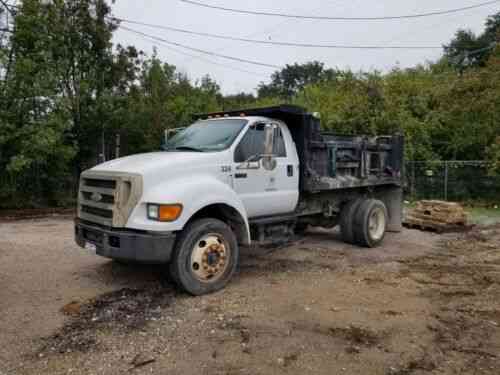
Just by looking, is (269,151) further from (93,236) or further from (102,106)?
(102,106)

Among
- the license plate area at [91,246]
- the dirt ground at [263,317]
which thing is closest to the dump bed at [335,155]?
the dirt ground at [263,317]

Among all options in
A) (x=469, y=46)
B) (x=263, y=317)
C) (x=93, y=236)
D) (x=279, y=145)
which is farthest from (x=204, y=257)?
(x=469, y=46)

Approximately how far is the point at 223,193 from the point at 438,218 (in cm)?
651

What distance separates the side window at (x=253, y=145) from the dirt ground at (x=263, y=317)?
1715 millimetres

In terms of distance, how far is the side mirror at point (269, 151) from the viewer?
5.40 m

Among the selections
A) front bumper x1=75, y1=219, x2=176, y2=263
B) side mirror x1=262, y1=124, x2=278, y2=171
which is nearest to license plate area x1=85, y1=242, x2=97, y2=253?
front bumper x1=75, y1=219, x2=176, y2=263

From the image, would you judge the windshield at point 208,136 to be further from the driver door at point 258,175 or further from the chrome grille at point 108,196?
the chrome grille at point 108,196

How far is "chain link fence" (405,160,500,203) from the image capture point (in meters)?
13.3

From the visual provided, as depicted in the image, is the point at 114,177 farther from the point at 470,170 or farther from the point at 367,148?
the point at 470,170

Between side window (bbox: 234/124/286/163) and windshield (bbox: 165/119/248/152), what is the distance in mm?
144

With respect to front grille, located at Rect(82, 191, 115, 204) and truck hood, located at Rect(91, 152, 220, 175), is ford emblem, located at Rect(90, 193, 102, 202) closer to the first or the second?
front grille, located at Rect(82, 191, 115, 204)

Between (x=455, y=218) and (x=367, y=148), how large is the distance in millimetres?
3471

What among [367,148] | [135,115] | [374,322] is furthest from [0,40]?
[374,322]

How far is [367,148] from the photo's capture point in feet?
24.2
